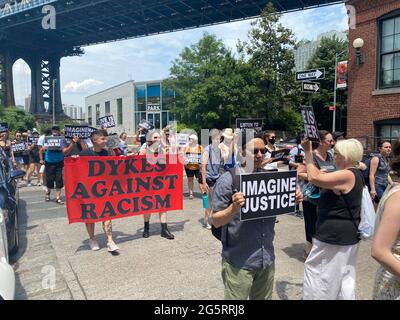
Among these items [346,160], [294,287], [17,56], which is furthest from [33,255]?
[17,56]

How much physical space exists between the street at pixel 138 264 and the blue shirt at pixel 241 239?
137cm

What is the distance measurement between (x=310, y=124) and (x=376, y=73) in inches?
454

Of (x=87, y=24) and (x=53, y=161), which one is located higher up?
(x=87, y=24)

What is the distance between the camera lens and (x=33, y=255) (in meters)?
5.21

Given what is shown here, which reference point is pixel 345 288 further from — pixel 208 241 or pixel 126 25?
pixel 126 25

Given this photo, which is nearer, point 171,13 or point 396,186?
point 396,186

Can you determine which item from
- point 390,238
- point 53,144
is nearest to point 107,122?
point 53,144

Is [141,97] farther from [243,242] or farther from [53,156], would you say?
[243,242]

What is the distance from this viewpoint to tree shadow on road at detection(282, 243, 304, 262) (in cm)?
499

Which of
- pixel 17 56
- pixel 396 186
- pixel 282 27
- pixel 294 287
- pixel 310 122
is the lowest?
pixel 294 287

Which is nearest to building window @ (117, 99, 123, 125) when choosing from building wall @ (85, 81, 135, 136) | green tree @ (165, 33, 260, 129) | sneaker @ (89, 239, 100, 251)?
building wall @ (85, 81, 135, 136)

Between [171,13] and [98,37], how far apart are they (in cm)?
1933

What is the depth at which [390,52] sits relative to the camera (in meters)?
12.5

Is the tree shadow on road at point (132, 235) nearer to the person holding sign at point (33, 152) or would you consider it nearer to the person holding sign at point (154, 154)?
the person holding sign at point (154, 154)
